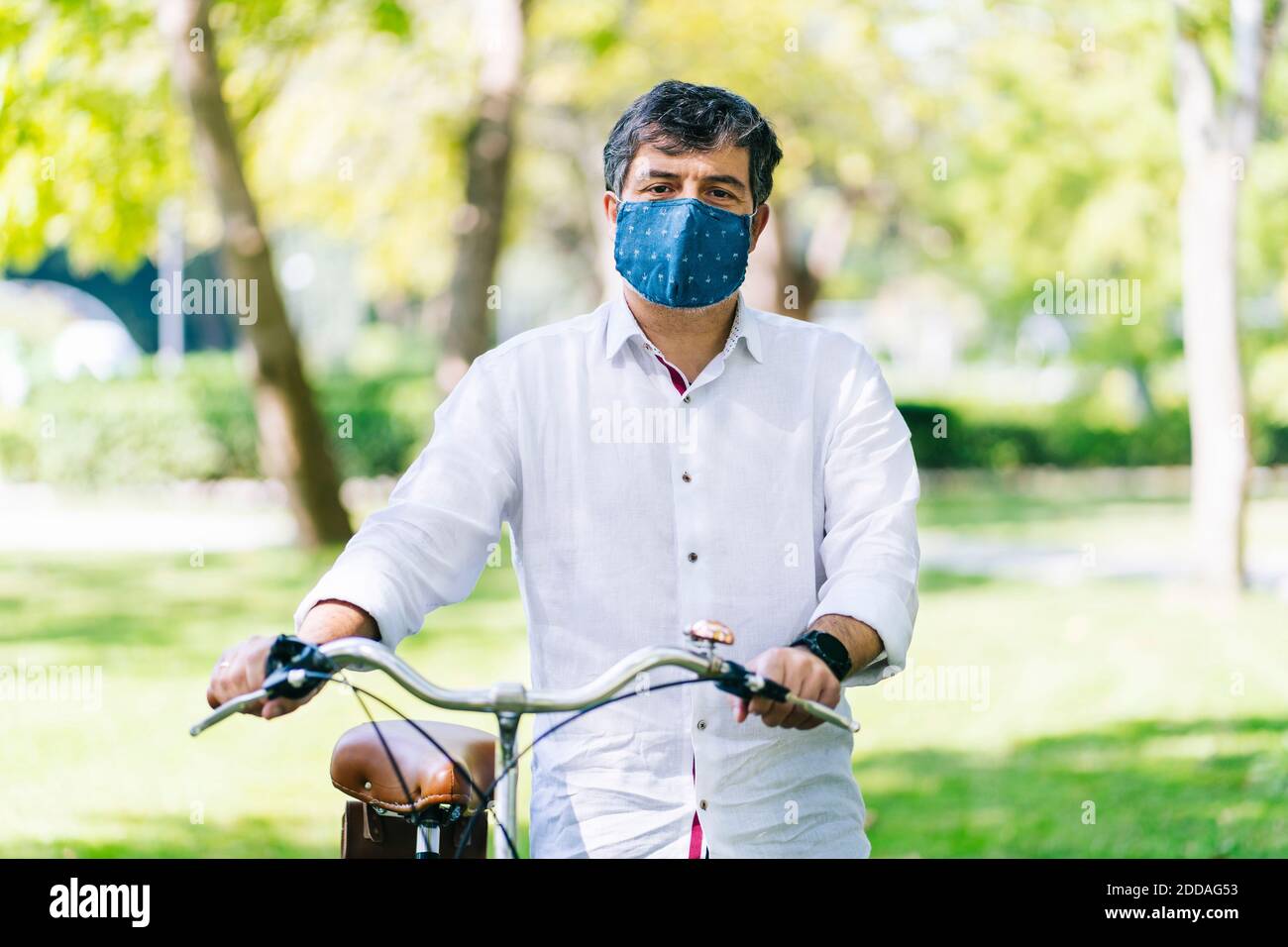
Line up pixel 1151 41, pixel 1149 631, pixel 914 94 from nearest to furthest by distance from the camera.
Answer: pixel 1149 631 → pixel 1151 41 → pixel 914 94

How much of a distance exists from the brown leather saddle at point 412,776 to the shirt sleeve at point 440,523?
214mm

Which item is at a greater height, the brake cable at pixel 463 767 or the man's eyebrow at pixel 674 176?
the man's eyebrow at pixel 674 176

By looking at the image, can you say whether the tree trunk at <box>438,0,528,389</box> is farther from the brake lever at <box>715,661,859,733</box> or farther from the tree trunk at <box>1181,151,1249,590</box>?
the brake lever at <box>715,661,859,733</box>

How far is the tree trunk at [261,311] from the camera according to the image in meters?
13.8

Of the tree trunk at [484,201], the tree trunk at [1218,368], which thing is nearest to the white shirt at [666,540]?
the tree trunk at [1218,368]

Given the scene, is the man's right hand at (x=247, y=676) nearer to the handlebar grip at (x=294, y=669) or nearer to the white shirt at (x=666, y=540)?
the handlebar grip at (x=294, y=669)

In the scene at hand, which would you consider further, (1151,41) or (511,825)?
(1151,41)

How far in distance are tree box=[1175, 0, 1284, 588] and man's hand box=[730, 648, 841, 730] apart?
35.6 feet

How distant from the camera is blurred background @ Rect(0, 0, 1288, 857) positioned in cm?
830

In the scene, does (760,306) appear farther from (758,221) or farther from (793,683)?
(793,683)

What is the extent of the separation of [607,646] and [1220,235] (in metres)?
10.9

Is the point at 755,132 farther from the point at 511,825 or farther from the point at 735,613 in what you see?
the point at 511,825
